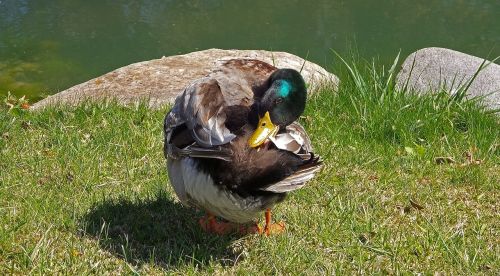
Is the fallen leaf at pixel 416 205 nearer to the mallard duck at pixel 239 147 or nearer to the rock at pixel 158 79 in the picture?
the mallard duck at pixel 239 147

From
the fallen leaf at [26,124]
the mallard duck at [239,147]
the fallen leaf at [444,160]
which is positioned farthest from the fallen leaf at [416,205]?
the fallen leaf at [26,124]

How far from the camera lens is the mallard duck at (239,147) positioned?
358 cm

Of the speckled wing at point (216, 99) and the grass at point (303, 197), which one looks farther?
the grass at point (303, 197)

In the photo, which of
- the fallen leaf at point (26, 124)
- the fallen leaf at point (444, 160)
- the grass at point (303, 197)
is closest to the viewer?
the grass at point (303, 197)

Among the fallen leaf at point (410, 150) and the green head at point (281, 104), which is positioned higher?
the green head at point (281, 104)

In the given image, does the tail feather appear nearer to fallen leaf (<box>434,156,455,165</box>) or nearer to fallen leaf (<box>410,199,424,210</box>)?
fallen leaf (<box>410,199,424,210</box>)

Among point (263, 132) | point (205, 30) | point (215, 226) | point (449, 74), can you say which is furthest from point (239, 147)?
point (205, 30)

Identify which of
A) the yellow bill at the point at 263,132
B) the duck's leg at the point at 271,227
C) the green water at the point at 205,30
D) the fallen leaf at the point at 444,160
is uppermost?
the yellow bill at the point at 263,132

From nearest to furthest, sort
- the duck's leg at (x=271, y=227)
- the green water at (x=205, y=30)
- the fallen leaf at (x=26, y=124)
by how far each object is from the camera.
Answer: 1. the duck's leg at (x=271, y=227)
2. the fallen leaf at (x=26, y=124)
3. the green water at (x=205, y=30)

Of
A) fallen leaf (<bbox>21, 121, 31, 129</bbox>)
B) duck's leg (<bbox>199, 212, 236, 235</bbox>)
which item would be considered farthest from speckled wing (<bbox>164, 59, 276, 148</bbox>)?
fallen leaf (<bbox>21, 121, 31, 129</bbox>)

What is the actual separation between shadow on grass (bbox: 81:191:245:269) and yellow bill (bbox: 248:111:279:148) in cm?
77

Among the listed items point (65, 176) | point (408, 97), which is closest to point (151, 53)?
point (408, 97)

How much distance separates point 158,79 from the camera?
7254 mm

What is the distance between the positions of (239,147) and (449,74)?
4467 mm
